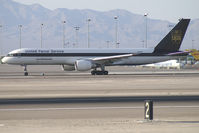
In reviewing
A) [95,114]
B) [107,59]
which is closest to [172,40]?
[107,59]

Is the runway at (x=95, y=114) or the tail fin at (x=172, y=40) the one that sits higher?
the tail fin at (x=172, y=40)

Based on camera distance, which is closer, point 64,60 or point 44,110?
point 44,110

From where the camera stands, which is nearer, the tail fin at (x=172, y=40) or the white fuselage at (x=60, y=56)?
the white fuselage at (x=60, y=56)

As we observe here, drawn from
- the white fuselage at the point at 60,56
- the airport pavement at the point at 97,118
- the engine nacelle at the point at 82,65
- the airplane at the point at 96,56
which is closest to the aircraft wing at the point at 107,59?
the airplane at the point at 96,56

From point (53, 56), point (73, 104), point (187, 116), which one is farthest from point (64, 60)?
point (187, 116)

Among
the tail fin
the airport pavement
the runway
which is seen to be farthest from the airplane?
the airport pavement

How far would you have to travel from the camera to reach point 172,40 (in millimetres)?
61312

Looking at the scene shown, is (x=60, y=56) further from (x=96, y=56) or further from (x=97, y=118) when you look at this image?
(x=97, y=118)

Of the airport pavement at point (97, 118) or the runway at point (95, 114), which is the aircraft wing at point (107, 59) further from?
the airport pavement at point (97, 118)

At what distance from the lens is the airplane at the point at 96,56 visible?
5843 cm

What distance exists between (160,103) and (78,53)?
3526cm

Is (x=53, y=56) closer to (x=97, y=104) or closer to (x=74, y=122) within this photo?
(x=97, y=104)

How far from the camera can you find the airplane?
192 ft

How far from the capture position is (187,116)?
19.3 m
